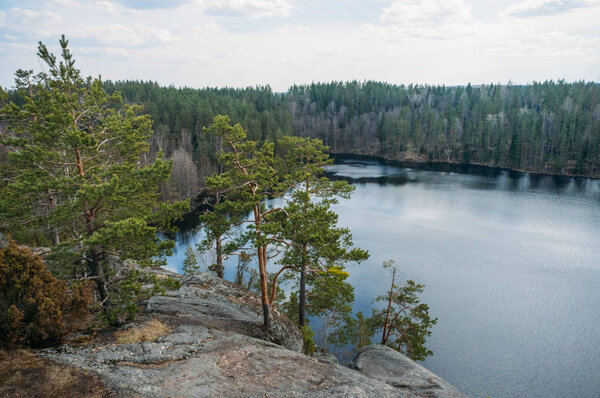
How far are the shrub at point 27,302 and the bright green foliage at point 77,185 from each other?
897mm

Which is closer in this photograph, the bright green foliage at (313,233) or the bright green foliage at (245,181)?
the bright green foliage at (245,181)

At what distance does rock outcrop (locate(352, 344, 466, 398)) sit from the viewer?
15.1 meters

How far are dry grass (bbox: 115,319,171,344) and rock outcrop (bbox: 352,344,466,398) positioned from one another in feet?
29.9

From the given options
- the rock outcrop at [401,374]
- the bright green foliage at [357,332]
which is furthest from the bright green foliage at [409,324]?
the rock outcrop at [401,374]

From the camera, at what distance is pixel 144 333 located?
1272 centimetres

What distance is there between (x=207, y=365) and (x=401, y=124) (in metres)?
112

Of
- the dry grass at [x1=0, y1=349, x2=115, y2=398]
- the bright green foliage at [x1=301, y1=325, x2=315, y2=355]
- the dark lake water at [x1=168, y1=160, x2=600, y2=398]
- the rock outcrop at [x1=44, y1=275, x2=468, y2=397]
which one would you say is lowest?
the dark lake water at [x1=168, y1=160, x2=600, y2=398]

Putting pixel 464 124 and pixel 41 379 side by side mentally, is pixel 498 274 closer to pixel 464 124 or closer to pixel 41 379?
pixel 41 379

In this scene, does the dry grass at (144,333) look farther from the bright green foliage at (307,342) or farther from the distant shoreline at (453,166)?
the distant shoreline at (453,166)

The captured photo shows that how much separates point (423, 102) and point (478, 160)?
61129mm

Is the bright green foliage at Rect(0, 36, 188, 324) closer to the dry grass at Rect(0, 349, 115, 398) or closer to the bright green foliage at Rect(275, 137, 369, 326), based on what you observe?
the dry grass at Rect(0, 349, 115, 398)

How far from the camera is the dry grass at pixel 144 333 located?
12172 mm

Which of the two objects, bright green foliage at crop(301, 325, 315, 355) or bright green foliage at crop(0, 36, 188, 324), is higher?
bright green foliage at crop(0, 36, 188, 324)

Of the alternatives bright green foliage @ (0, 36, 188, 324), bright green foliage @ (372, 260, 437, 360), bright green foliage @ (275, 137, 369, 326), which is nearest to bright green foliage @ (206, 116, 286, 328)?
bright green foliage @ (275, 137, 369, 326)
